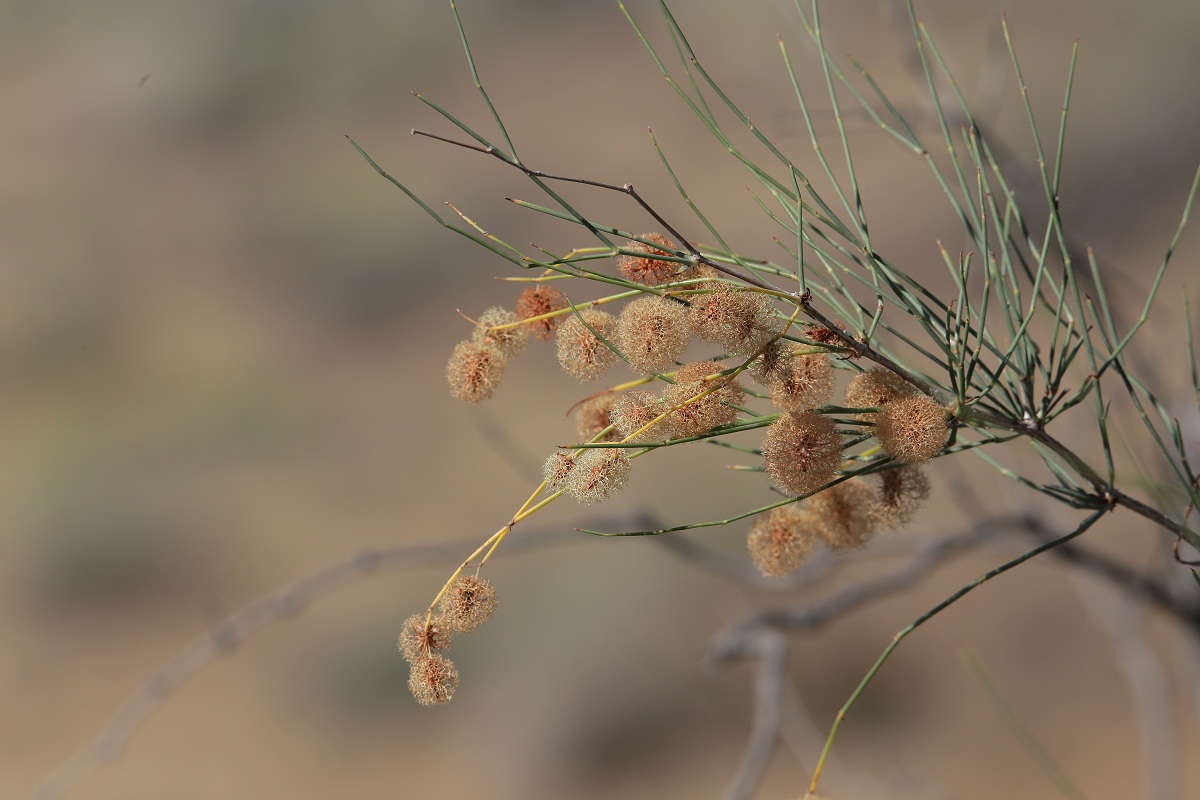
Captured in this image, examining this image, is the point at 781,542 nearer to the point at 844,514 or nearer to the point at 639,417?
the point at 844,514

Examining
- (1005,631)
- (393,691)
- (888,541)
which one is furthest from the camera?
(393,691)

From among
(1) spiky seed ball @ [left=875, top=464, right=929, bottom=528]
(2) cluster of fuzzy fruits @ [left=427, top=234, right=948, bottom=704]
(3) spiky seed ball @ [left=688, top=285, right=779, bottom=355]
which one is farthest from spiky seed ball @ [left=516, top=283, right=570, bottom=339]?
(1) spiky seed ball @ [left=875, top=464, right=929, bottom=528]

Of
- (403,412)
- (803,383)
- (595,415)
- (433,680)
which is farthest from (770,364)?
(403,412)

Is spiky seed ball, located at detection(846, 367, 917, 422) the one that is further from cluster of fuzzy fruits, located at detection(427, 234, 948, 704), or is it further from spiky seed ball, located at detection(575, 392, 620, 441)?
spiky seed ball, located at detection(575, 392, 620, 441)

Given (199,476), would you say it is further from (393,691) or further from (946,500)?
(946,500)

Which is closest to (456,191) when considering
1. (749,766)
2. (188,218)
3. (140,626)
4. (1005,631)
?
(188,218)

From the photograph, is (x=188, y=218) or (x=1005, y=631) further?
(x=188, y=218)

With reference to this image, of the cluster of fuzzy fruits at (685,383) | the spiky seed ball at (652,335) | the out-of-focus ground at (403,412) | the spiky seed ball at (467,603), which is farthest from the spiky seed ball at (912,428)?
the out-of-focus ground at (403,412)
